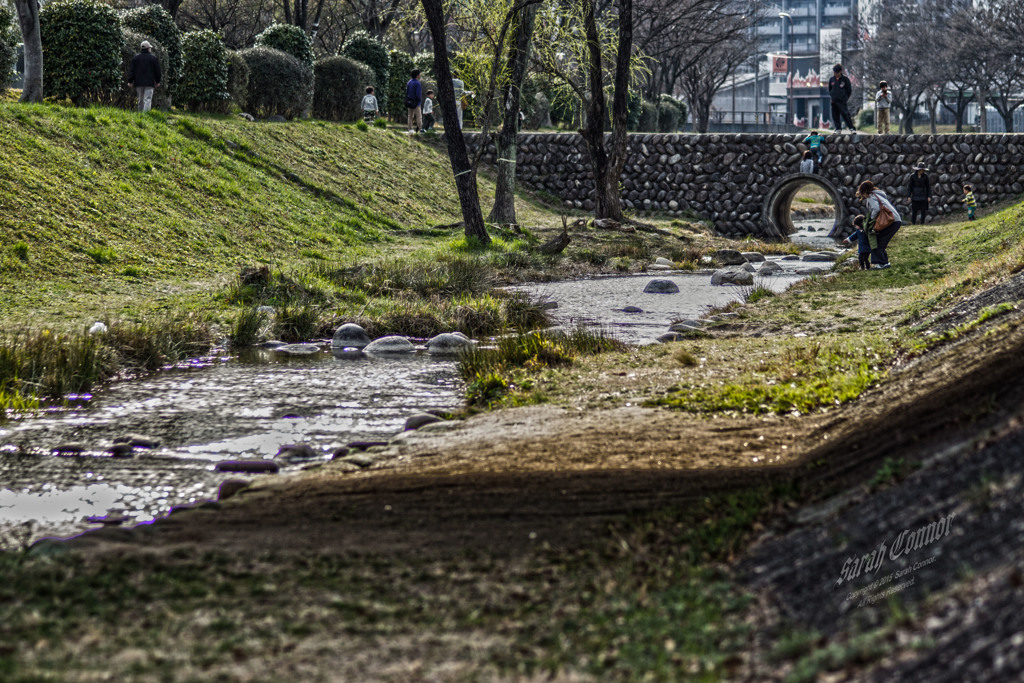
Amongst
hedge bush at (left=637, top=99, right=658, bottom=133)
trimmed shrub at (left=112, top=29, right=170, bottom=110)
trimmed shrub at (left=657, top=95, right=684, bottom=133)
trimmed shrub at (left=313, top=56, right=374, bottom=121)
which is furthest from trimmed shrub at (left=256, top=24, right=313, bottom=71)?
trimmed shrub at (left=657, top=95, right=684, bottom=133)

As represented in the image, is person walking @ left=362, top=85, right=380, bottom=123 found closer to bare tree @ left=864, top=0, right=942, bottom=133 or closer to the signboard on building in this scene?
bare tree @ left=864, top=0, right=942, bottom=133

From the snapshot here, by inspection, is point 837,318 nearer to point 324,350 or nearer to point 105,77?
point 324,350

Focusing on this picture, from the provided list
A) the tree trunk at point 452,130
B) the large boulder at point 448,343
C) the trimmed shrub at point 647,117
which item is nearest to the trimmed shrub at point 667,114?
the trimmed shrub at point 647,117

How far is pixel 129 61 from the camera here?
22453 millimetres

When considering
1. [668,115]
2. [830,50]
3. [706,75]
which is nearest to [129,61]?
[668,115]

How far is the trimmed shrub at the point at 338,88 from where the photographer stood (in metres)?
29.7

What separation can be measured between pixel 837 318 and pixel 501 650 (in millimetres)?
9067

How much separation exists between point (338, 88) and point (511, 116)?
8975 mm

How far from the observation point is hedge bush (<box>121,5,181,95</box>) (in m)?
23.3

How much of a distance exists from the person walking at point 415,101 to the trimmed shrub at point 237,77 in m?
5.88

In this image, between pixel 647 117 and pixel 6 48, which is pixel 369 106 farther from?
pixel 647 117

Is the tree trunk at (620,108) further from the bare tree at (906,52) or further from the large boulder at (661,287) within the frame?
the bare tree at (906,52)

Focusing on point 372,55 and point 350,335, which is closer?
point 350,335

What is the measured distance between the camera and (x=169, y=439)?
25.4 ft
